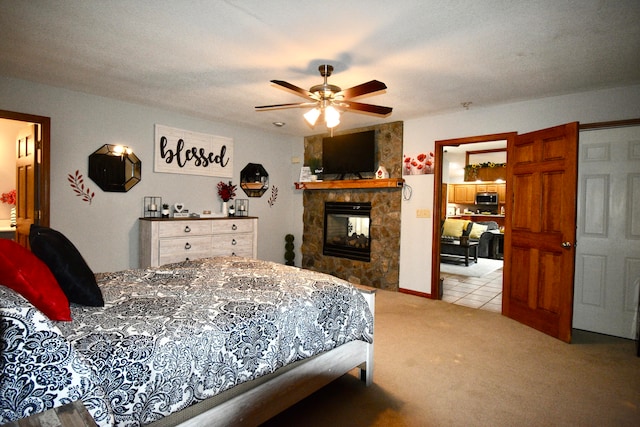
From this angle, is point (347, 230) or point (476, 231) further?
point (476, 231)

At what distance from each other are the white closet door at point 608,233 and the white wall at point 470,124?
0.23 meters

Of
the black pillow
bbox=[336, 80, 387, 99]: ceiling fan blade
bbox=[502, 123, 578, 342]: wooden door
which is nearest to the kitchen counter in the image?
bbox=[502, 123, 578, 342]: wooden door

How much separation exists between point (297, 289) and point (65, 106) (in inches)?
140

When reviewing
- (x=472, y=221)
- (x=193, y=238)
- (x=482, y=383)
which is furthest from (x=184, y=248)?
(x=472, y=221)

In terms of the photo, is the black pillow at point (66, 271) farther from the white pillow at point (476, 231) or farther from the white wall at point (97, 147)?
the white pillow at point (476, 231)

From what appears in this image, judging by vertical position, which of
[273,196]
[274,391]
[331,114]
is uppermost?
[331,114]

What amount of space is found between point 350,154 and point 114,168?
3178mm

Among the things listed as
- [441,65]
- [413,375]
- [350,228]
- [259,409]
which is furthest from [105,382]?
[350,228]

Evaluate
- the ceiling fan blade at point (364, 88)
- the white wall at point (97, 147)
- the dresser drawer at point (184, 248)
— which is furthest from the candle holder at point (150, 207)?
the ceiling fan blade at point (364, 88)

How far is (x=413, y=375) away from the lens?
8.57ft

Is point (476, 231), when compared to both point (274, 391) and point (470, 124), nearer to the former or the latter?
point (470, 124)

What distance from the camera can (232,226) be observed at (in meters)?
4.99

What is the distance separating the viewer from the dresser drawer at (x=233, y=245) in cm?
483

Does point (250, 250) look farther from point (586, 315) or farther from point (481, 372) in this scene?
point (586, 315)
